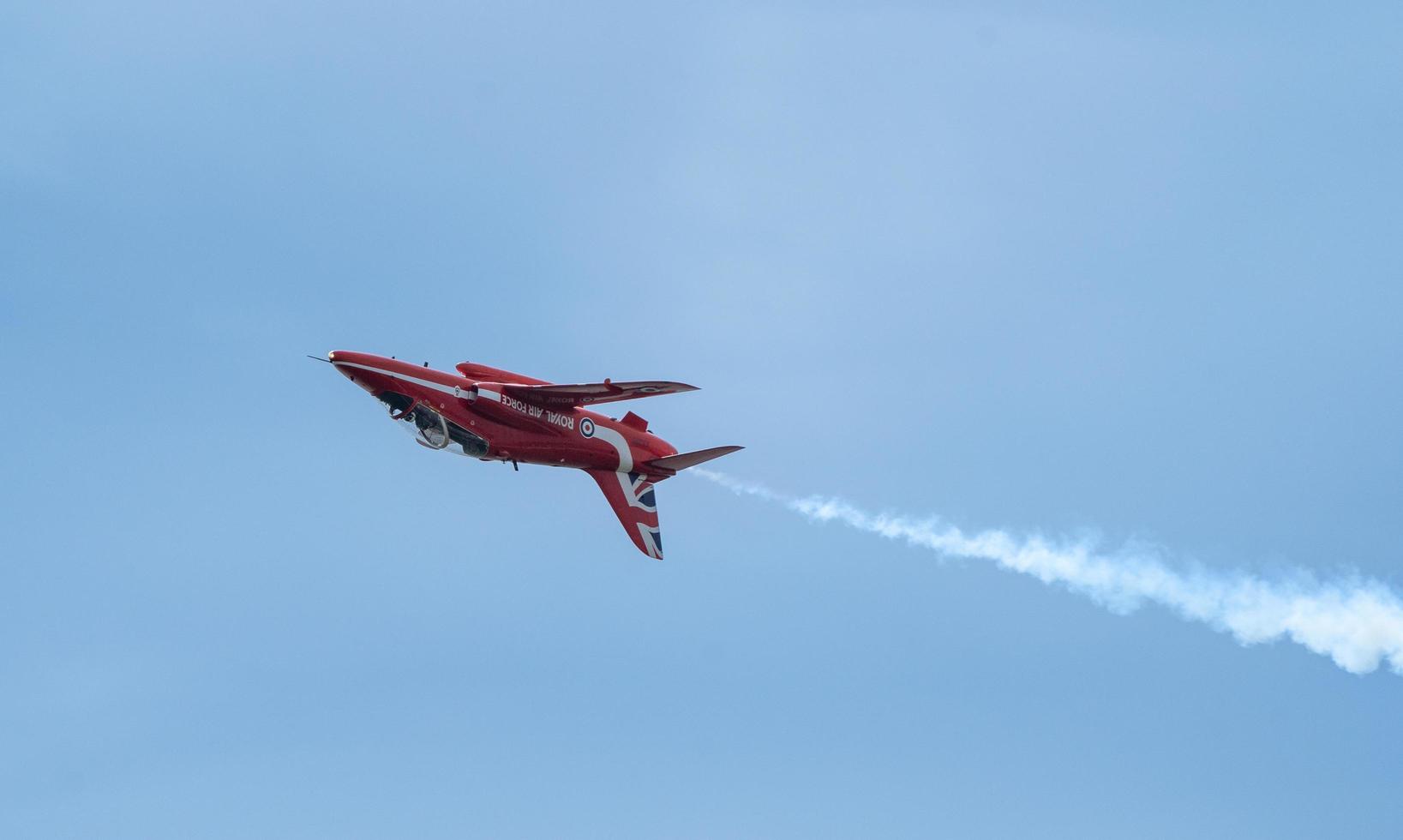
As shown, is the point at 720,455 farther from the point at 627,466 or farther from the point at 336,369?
the point at 336,369

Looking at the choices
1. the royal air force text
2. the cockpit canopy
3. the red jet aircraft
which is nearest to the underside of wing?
the red jet aircraft

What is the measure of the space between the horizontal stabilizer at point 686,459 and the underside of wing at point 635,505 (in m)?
1.11

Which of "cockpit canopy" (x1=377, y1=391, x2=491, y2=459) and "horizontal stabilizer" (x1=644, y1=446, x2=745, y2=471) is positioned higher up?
"horizontal stabilizer" (x1=644, y1=446, x2=745, y2=471)

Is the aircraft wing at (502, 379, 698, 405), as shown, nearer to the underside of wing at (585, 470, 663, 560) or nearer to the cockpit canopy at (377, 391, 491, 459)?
the cockpit canopy at (377, 391, 491, 459)

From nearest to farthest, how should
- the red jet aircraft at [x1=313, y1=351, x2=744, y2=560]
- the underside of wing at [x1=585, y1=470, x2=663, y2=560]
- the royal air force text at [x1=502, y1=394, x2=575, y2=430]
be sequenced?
the red jet aircraft at [x1=313, y1=351, x2=744, y2=560], the royal air force text at [x1=502, y1=394, x2=575, y2=430], the underside of wing at [x1=585, y1=470, x2=663, y2=560]

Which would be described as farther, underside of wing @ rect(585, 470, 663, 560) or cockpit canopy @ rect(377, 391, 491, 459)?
underside of wing @ rect(585, 470, 663, 560)

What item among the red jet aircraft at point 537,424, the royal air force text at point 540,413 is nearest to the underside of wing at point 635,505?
the red jet aircraft at point 537,424

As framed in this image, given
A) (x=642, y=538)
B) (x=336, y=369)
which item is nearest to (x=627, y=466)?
(x=642, y=538)

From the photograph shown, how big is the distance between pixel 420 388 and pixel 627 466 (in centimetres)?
1107

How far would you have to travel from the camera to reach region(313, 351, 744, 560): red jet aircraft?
7112 centimetres

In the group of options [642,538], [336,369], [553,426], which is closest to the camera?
[336,369]

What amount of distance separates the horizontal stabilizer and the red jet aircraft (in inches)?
1.4

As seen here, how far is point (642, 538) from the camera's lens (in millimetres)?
80375

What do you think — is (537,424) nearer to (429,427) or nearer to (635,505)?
(429,427)
